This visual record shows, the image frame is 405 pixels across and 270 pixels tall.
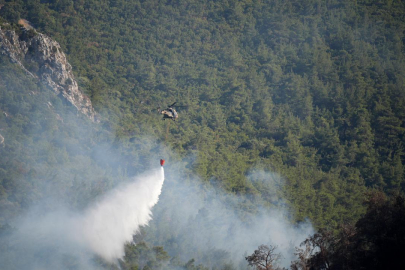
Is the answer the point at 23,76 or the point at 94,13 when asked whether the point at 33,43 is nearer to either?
the point at 23,76

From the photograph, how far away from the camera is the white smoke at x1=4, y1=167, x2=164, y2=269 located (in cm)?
4584

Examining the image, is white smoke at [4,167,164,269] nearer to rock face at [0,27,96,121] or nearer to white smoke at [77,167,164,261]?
white smoke at [77,167,164,261]

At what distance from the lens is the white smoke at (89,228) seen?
45.8 m

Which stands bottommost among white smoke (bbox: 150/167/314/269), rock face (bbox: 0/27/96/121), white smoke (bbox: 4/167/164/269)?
white smoke (bbox: 4/167/164/269)

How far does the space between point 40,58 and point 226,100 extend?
131 ft

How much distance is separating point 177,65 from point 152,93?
14.9 meters

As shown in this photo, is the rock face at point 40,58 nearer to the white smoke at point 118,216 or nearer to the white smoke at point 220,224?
the white smoke at point 118,216

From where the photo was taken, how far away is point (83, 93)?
77875 millimetres

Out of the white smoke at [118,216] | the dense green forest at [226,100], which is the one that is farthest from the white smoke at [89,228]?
the dense green forest at [226,100]

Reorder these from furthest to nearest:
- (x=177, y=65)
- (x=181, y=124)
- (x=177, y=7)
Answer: (x=177, y=7) → (x=177, y=65) → (x=181, y=124)

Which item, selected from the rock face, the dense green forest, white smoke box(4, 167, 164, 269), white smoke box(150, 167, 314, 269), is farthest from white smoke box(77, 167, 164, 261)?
the rock face

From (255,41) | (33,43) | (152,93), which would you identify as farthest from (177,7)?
(33,43)

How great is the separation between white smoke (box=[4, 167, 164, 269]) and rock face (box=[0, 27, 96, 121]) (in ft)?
64.5

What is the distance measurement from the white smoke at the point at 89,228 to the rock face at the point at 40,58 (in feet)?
64.5
